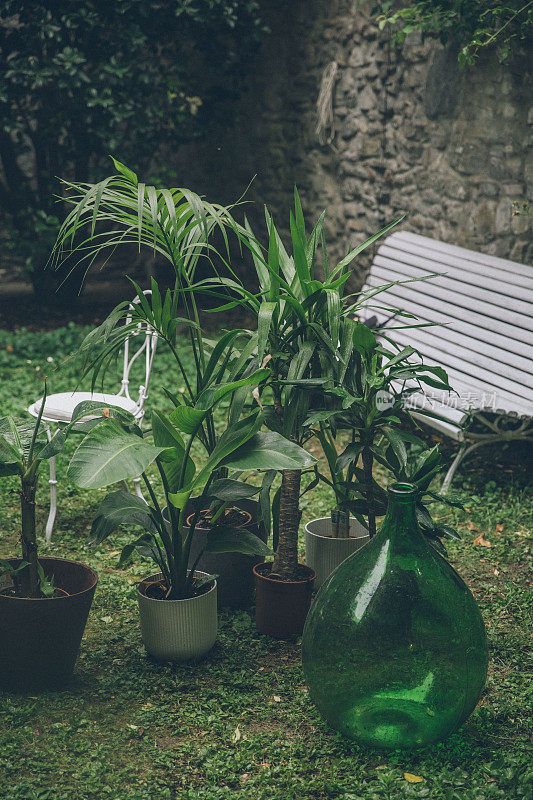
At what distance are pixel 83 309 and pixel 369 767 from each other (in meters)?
6.12

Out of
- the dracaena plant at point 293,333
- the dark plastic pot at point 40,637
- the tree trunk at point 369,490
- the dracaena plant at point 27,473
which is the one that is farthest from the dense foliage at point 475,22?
the dark plastic pot at point 40,637

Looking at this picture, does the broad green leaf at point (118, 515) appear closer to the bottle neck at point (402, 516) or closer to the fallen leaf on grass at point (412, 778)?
the bottle neck at point (402, 516)

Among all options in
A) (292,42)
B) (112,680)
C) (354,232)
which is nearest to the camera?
(112,680)

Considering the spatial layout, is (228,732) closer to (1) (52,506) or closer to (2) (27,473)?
(2) (27,473)

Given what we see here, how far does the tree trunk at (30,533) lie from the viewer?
7.71 ft

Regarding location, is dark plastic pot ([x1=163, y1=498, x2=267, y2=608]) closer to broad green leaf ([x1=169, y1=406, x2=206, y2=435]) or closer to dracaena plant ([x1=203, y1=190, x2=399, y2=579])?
dracaena plant ([x1=203, y1=190, x2=399, y2=579])

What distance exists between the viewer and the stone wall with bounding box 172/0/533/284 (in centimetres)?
452

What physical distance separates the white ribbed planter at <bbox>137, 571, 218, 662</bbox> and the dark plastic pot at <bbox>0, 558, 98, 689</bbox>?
21 cm

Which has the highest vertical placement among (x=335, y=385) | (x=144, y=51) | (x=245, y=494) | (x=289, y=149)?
(x=144, y=51)

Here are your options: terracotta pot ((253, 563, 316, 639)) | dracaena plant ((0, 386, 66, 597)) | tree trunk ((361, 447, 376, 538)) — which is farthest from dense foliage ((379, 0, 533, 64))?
dracaena plant ((0, 386, 66, 597))

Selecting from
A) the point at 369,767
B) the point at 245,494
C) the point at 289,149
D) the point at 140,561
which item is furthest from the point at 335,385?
the point at 289,149

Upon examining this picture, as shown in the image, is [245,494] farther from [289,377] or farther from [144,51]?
[144,51]

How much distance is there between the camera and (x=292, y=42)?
6930mm

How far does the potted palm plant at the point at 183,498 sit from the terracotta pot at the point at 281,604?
19cm
